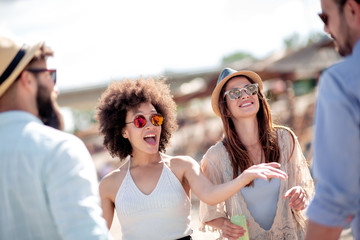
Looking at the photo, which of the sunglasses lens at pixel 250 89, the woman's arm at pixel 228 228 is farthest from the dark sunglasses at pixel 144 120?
the woman's arm at pixel 228 228

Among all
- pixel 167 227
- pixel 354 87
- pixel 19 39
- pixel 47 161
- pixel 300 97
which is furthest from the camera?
pixel 300 97

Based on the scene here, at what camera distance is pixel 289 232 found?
3.49 m

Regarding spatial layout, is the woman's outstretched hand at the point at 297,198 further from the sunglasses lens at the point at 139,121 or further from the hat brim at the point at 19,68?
the hat brim at the point at 19,68

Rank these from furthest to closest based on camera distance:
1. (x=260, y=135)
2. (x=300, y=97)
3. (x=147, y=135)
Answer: (x=300, y=97) < (x=260, y=135) < (x=147, y=135)

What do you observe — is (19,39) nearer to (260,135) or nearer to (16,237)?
(16,237)

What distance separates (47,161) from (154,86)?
6.80 ft

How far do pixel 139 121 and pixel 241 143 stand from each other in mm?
939

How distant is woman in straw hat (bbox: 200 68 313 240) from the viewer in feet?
11.5

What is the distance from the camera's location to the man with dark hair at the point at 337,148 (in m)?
1.72

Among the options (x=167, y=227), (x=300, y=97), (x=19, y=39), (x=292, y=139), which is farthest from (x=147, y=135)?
(x=300, y=97)

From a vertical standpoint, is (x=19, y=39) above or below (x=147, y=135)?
above

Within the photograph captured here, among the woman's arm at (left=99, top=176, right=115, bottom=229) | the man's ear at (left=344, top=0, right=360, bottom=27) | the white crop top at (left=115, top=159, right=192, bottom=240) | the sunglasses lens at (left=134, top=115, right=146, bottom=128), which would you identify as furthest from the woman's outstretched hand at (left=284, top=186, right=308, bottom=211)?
the man's ear at (left=344, top=0, right=360, bottom=27)

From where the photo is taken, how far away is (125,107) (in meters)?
3.74

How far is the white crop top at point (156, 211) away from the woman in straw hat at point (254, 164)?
380mm
